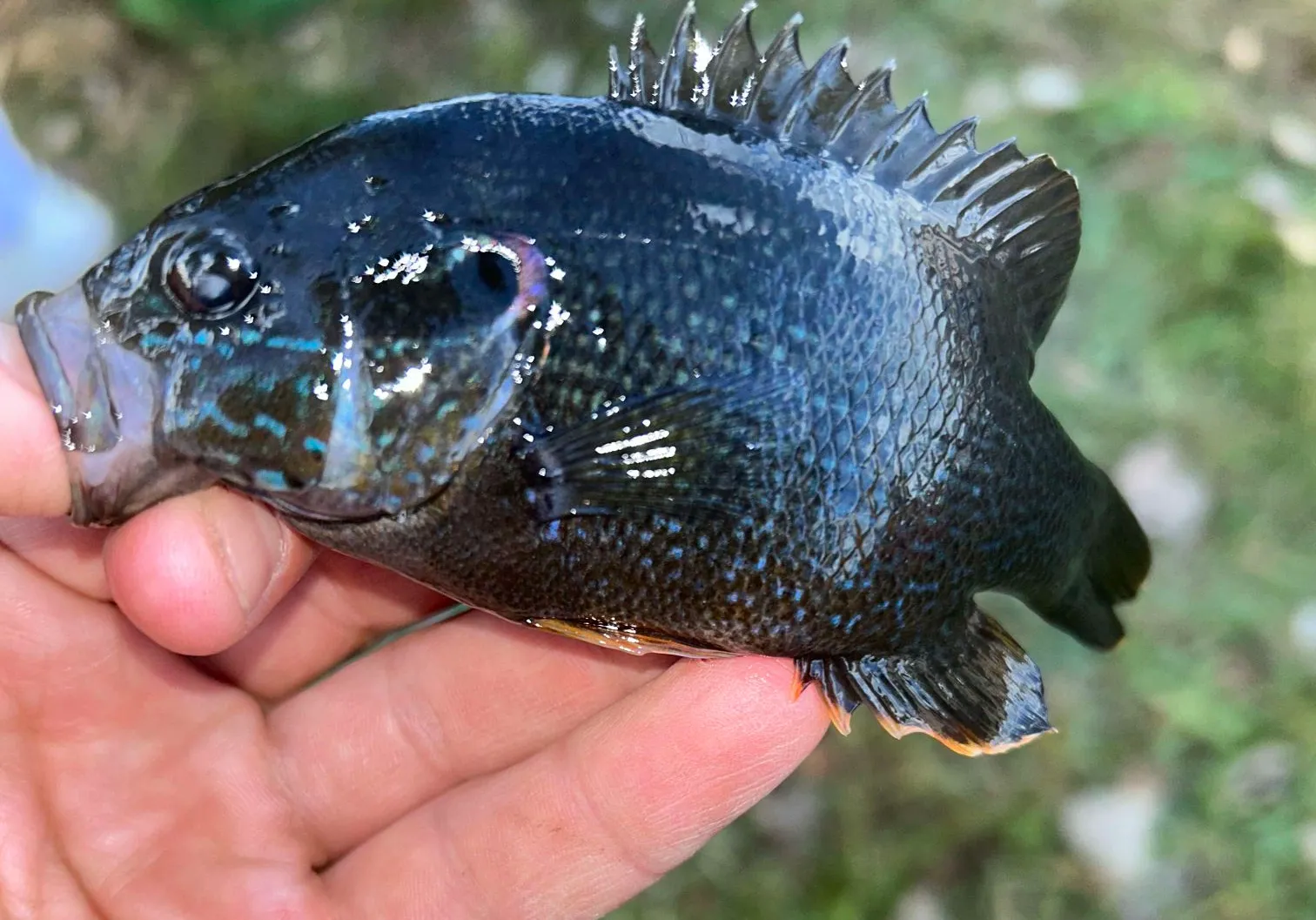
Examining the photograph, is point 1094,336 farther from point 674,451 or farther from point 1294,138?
point 674,451

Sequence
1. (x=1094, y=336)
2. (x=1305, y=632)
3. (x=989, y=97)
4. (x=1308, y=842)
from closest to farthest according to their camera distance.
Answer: (x=1308, y=842), (x=1305, y=632), (x=1094, y=336), (x=989, y=97)

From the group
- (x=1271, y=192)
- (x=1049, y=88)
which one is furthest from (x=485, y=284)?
(x=1271, y=192)

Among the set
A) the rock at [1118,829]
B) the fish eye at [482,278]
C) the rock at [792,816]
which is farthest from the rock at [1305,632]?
the fish eye at [482,278]

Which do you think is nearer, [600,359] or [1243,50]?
[600,359]

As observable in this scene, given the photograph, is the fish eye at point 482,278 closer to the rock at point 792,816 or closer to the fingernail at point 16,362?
the fingernail at point 16,362

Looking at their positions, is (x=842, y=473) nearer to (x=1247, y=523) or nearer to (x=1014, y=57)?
(x=1247, y=523)

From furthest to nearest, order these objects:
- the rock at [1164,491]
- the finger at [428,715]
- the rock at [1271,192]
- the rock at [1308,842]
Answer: the rock at [1271,192] → the rock at [1164,491] → the rock at [1308,842] → the finger at [428,715]

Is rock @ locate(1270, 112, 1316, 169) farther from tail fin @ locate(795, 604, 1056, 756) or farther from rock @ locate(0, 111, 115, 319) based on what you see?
rock @ locate(0, 111, 115, 319)
